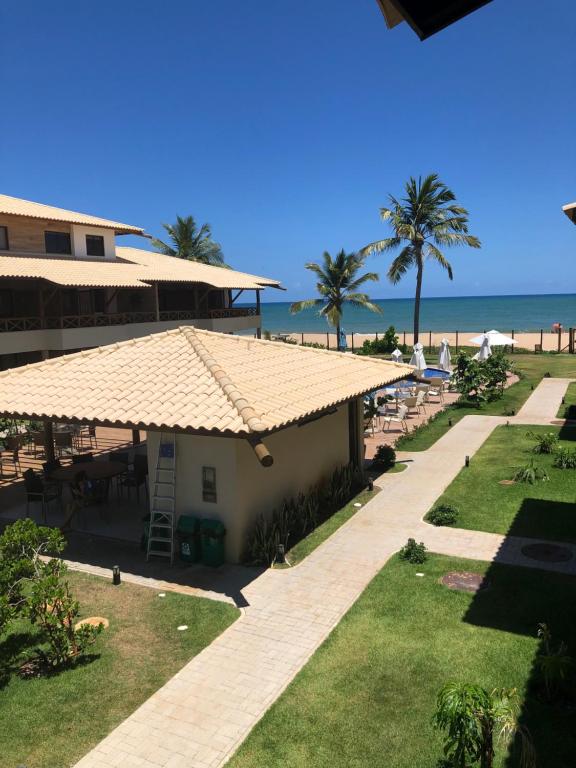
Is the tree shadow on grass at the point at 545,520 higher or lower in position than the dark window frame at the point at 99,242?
lower

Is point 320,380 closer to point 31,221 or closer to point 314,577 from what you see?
point 314,577

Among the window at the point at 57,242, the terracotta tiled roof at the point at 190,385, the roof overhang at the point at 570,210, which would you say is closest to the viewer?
the roof overhang at the point at 570,210

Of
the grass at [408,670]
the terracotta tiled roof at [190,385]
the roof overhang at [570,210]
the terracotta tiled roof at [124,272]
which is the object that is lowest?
the grass at [408,670]

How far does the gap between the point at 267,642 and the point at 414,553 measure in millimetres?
3631

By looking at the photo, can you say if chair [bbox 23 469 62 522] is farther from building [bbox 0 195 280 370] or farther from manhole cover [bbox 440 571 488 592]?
building [bbox 0 195 280 370]

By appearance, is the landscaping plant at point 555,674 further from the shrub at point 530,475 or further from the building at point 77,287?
the building at point 77,287

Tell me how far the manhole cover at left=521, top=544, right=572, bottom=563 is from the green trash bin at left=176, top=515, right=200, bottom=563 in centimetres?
592

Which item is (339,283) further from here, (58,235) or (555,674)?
(555,674)

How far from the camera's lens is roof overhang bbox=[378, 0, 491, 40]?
305cm

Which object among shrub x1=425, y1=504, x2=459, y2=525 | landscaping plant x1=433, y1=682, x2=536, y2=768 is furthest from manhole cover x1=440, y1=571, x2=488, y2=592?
landscaping plant x1=433, y1=682, x2=536, y2=768

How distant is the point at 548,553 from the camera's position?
10883mm

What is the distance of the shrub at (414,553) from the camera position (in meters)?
10.7

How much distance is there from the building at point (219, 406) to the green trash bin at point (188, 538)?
347 mm

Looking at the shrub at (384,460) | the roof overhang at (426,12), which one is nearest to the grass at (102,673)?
the roof overhang at (426,12)
